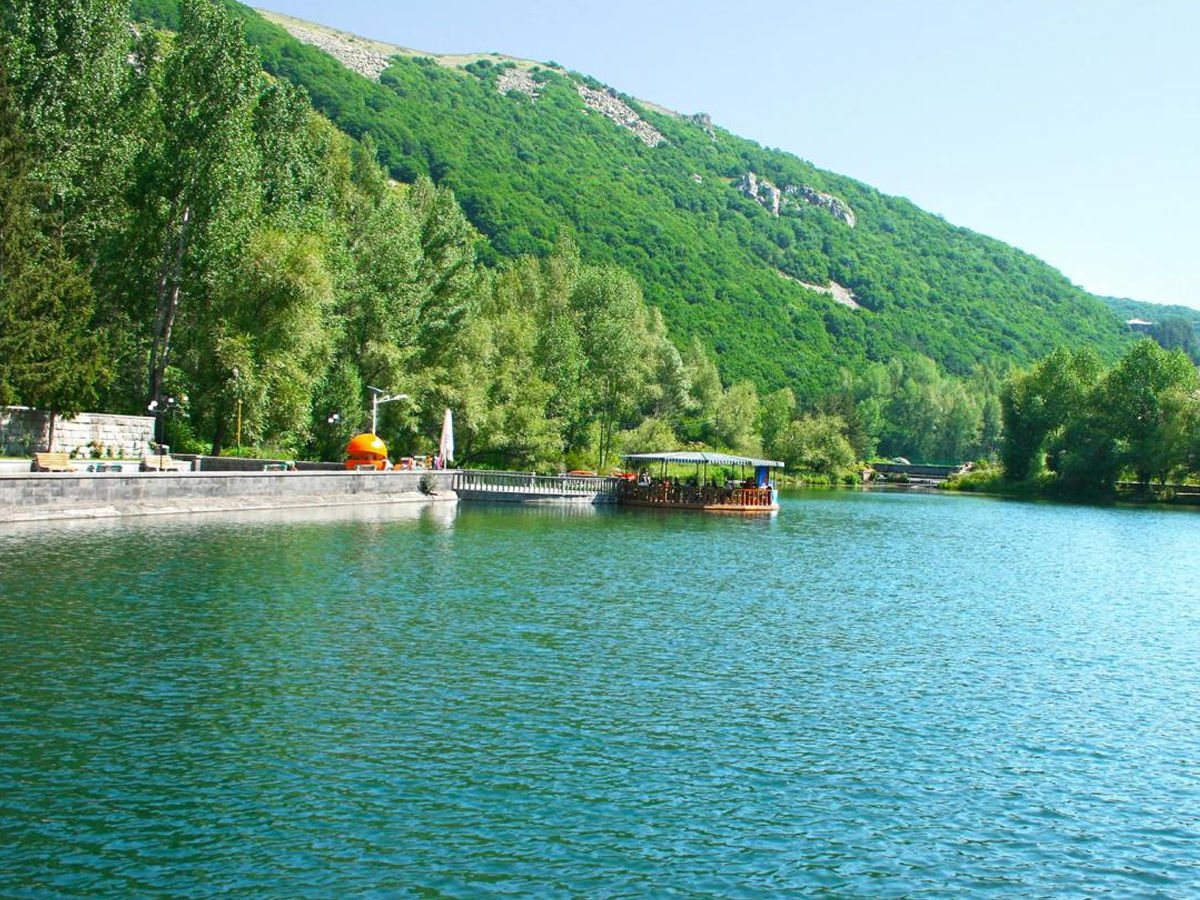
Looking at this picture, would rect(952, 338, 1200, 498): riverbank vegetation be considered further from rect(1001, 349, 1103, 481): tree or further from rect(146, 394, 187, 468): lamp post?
rect(146, 394, 187, 468): lamp post

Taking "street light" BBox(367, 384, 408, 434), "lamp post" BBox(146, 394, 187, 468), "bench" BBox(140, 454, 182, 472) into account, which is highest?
"street light" BBox(367, 384, 408, 434)

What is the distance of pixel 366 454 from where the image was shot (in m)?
54.0

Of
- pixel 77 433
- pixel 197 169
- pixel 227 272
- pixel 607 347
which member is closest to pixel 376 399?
pixel 227 272

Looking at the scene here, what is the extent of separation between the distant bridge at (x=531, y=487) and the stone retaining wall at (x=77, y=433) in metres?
18.8

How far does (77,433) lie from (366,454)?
49.4 feet

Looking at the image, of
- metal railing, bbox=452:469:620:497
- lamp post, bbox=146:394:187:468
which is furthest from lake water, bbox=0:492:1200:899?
metal railing, bbox=452:469:620:497

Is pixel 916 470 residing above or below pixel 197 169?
below

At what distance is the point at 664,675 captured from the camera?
18.5m

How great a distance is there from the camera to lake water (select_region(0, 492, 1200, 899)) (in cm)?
1045

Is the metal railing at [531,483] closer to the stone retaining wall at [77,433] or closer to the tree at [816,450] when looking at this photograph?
the stone retaining wall at [77,433]

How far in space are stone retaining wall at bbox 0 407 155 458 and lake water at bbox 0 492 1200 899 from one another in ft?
31.9

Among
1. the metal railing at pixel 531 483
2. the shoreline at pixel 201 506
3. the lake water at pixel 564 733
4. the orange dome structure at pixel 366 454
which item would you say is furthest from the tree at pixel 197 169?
the lake water at pixel 564 733

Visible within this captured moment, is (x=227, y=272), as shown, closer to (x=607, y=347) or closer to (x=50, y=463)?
(x=50, y=463)

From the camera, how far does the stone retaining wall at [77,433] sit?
39.3 metres
